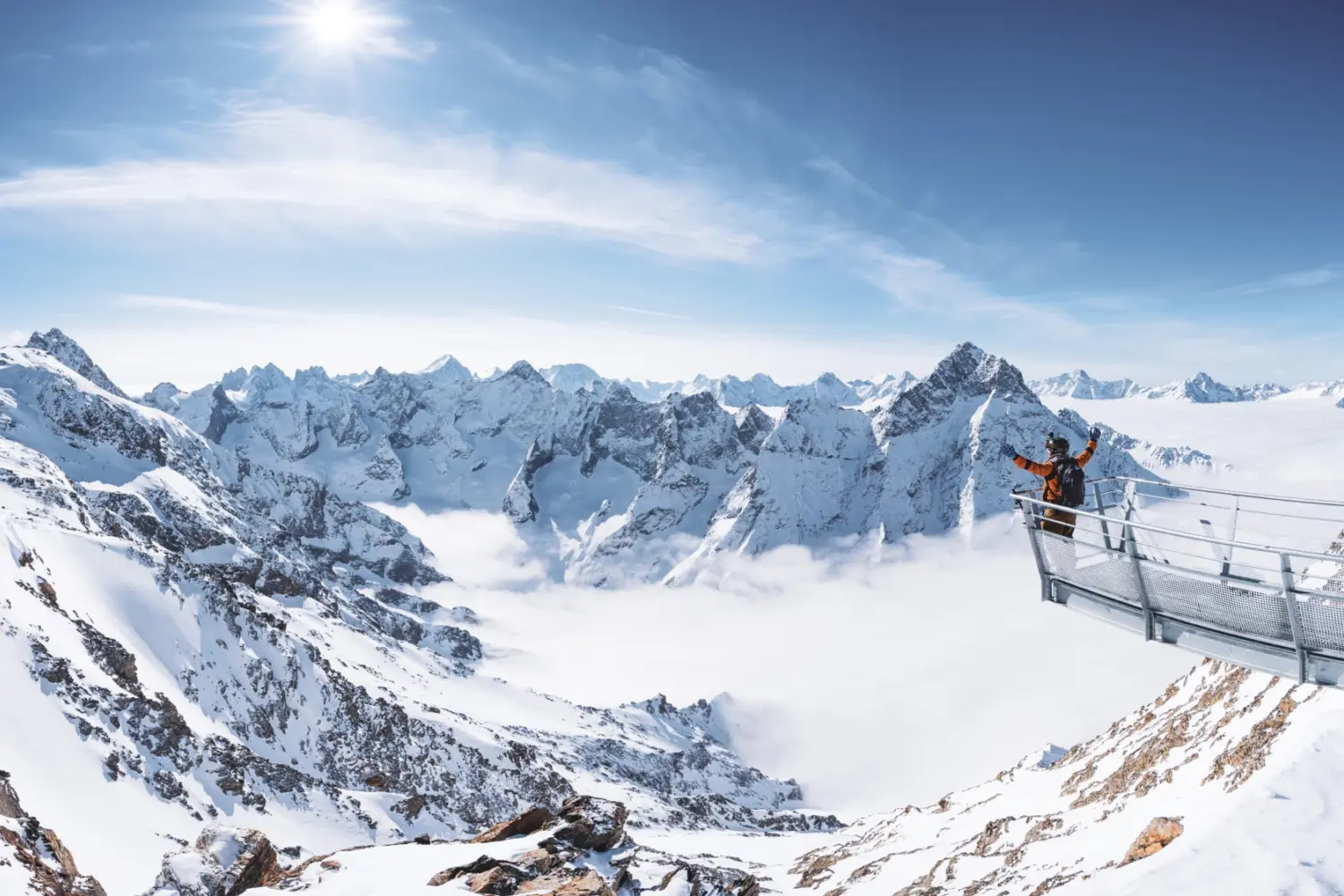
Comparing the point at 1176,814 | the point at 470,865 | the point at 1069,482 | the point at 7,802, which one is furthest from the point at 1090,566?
the point at 7,802

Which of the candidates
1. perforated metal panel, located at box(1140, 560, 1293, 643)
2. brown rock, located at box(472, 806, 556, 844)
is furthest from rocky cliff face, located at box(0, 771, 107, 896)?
perforated metal panel, located at box(1140, 560, 1293, 643)

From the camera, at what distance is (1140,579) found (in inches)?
408

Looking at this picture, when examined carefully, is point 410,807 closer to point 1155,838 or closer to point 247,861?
point 247,861

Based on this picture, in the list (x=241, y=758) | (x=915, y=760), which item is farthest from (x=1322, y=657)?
(x=915, y=760)

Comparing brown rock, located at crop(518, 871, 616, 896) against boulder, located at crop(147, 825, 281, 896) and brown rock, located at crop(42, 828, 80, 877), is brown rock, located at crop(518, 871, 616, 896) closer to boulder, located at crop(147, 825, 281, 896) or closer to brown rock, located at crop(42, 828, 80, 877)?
boulder, located at crop(147, 825, 281, 896)

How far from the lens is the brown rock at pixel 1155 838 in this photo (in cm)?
1786

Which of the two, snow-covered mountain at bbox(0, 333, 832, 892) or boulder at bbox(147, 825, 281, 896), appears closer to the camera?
boulder at bbox(147, 825, 281, 896)

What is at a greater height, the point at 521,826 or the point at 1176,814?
the point at 1176,814

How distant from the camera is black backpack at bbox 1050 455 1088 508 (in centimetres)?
1277

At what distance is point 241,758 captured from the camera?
58719mm

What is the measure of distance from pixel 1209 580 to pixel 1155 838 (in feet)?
43.3

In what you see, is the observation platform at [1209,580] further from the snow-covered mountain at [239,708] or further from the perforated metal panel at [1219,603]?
the snow-covered mountain at [239,708]

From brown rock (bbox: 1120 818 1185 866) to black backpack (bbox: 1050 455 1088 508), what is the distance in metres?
10.9

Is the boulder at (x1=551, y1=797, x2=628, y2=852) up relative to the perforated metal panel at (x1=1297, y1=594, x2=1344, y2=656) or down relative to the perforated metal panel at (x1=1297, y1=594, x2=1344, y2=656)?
down
